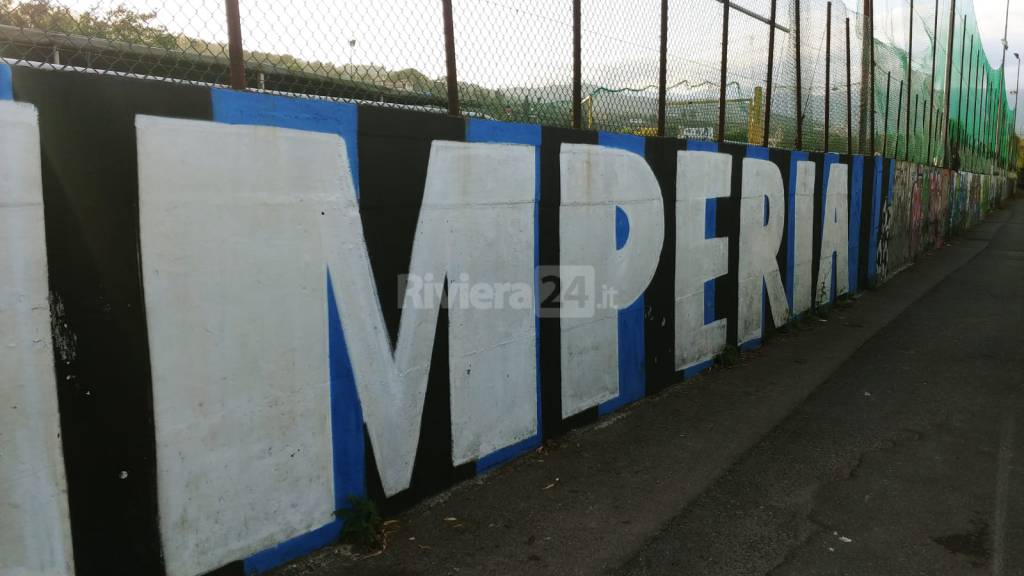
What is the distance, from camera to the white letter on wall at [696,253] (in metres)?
6.37

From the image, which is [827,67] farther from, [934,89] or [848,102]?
[934,89]

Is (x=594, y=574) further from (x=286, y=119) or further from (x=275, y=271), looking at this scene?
(x=286, y=119)

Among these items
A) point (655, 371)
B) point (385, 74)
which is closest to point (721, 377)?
point (655, 371)

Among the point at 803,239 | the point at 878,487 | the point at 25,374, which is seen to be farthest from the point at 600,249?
the point at 803,239

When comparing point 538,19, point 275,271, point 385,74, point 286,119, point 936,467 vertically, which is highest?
point 538,19

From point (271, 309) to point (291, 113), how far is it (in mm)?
853

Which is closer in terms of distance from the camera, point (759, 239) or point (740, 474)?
point (740, 474)

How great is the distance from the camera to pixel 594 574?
10.7 feet

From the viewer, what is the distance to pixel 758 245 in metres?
7.82

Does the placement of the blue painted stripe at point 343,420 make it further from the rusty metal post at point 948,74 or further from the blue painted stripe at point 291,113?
the rusty metal post at point 948,74

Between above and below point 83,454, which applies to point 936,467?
below

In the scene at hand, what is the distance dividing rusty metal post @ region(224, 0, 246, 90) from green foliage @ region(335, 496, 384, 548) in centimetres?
199

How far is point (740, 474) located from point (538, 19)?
3.10 meters

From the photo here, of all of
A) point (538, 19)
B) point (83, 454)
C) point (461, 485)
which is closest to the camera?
point (83, 454)
